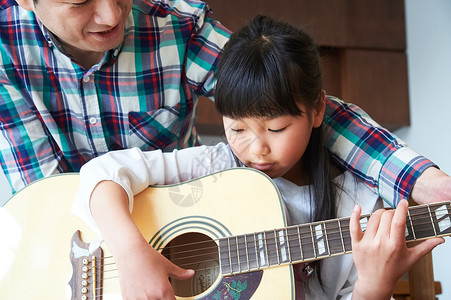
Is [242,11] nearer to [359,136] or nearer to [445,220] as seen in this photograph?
[359,136]

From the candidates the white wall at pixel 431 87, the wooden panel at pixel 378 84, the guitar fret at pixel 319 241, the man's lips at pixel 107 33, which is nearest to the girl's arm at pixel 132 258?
the guitar fret at pixel 319 241

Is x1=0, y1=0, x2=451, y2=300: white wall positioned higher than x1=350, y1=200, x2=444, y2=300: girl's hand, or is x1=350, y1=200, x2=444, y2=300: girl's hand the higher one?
x1=0, y1=0, x2=451, y2=300: white wall

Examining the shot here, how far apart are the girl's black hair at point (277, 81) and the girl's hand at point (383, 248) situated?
191 mm

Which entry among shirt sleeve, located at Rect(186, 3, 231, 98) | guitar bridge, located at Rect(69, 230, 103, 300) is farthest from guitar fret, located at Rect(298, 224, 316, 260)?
shirt sleeve, located at Rect(186, 3, 231, 98)

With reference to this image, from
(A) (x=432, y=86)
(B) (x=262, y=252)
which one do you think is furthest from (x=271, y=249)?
(A) (x=432, y=86)

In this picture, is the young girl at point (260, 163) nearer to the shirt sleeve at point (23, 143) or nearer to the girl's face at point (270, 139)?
the girl's face at point (270, 139)

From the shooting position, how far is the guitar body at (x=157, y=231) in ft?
2.86

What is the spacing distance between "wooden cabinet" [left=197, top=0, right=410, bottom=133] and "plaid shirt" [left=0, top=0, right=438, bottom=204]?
3.29ft

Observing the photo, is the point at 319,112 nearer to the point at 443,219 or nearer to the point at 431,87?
the point at 443,219

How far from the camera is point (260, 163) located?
93 cm

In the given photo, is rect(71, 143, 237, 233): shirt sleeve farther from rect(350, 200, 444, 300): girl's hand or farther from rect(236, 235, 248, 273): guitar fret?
rect(350, 200, 444, 300): girl's hand

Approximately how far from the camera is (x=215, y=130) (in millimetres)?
2254

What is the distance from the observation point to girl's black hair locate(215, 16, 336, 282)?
0.89 meters

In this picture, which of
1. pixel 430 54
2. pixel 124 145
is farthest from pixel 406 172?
pixel 430 54
